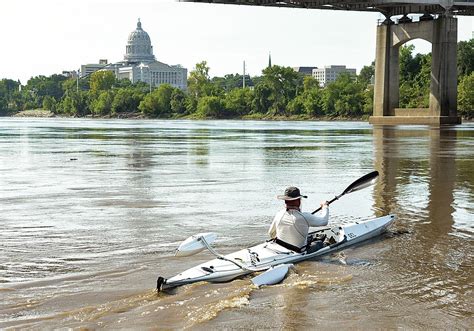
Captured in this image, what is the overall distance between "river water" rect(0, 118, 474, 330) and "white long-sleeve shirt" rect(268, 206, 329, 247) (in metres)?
0.38

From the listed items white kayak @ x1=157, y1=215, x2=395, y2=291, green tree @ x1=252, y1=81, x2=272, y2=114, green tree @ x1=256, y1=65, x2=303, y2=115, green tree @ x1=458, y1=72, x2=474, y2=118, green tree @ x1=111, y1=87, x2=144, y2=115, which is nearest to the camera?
white kayak @ x1=157, y1=215, x2=395, y2=291

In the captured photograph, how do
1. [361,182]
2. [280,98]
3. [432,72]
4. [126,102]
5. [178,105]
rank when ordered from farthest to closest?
[126,102], [178,105], [280,98], [432,72], [361,182]

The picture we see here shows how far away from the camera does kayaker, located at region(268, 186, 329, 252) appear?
34.4ft

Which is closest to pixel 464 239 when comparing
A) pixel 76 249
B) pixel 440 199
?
pixel 440 199

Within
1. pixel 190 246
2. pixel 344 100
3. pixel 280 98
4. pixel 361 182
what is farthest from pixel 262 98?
pixel 190 246

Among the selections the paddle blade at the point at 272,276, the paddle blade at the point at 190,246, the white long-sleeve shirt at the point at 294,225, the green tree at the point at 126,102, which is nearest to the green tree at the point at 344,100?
the green tree at the point at 126,102

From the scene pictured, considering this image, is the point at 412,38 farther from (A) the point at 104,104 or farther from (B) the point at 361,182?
(A) the point at 104,104

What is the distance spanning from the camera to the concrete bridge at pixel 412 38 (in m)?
68.7

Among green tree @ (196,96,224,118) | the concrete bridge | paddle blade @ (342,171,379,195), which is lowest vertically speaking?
green tree @ (196,96,224,118)

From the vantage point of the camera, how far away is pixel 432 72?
2864 inches

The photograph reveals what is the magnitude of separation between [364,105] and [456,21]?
4798 cm

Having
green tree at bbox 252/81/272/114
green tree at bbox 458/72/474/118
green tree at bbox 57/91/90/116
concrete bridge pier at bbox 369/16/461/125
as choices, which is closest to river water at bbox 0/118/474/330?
concrete bridge pier at bbox 369/16/461/125

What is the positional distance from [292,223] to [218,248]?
1.87 meters

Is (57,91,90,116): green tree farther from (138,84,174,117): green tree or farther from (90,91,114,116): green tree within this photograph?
(138,84,174,117): green tree
